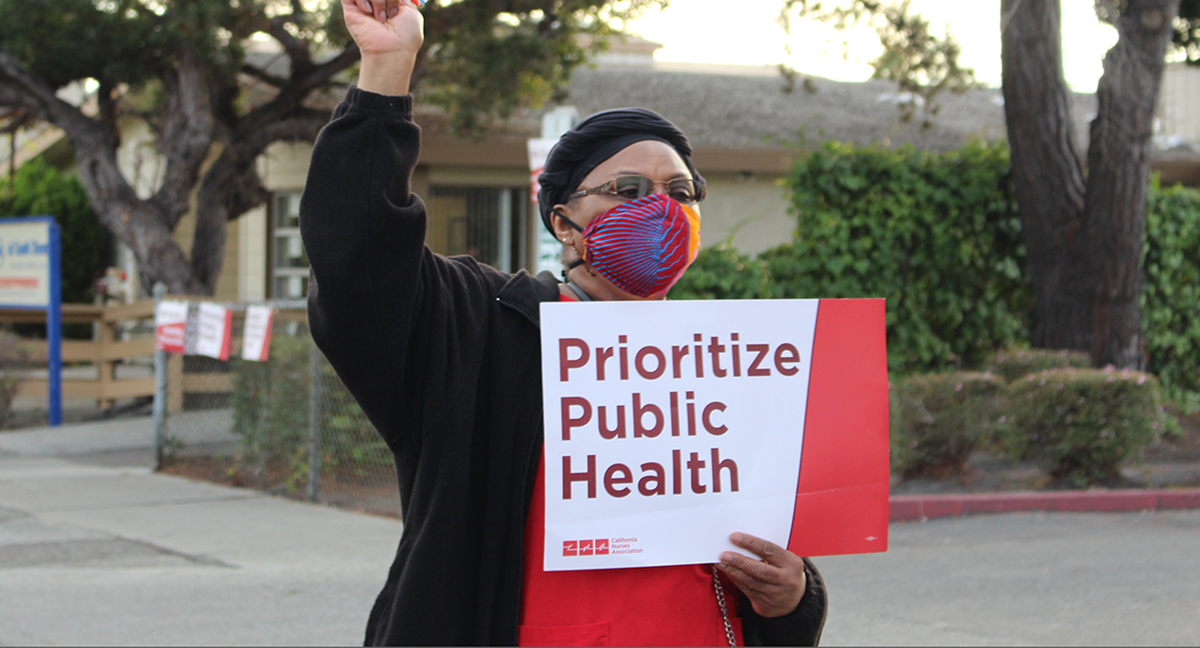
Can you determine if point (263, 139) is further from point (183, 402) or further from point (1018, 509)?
point (1018, 509)

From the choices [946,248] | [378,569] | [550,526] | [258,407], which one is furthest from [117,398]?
[550,526]

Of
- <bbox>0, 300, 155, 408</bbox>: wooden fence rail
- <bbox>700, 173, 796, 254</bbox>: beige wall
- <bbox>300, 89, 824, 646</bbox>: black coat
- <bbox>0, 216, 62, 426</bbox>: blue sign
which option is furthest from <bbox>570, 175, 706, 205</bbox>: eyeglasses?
<bbox>700, 173, 796, 254</bbox>: beige wall

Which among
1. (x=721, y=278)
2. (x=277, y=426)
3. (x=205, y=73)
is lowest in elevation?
(x=277, y=426)

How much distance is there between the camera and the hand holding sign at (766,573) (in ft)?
6.19

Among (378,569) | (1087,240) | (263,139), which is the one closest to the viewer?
(378,569)

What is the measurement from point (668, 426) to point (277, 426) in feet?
27.7

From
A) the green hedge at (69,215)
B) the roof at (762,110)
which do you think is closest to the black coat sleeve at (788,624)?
the roof at (762,110)

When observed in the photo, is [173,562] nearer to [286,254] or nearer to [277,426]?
[277,426]

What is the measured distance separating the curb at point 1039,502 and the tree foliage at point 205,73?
25.0 ft

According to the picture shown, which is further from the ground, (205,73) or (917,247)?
(205,73)

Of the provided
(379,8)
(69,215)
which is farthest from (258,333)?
(69,215)

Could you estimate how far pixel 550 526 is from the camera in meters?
1.81

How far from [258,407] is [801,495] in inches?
348

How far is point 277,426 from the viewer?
385 inches
